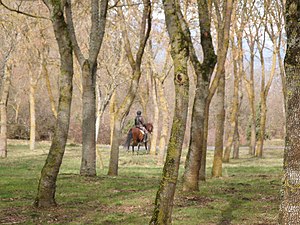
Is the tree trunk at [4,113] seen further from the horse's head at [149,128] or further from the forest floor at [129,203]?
the forest floor at [129,203]

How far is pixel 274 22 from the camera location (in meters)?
27.9

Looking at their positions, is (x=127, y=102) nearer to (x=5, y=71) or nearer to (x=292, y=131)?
(x=292, y=131)

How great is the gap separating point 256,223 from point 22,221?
4.14 m

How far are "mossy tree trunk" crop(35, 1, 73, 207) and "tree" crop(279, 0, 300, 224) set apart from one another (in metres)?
4.97

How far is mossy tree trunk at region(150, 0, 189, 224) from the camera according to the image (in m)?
6.67

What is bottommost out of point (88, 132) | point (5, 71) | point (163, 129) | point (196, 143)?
point (196, 143)

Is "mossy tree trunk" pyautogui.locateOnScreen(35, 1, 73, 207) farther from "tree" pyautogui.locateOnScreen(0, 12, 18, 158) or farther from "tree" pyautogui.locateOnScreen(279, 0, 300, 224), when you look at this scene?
"tree" pyautogui.locateOnScreen(0, 12, 18, 158)

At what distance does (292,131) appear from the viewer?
540cm

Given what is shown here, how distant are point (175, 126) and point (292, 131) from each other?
197 cm

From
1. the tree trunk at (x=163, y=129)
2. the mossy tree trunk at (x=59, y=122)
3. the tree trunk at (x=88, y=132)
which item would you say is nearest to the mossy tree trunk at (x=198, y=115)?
the mossy tree trunk at (x=59, y=122)

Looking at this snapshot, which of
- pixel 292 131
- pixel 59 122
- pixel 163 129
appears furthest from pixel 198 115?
pixel 163 129

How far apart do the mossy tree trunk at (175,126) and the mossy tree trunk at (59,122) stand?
2931 millimetres

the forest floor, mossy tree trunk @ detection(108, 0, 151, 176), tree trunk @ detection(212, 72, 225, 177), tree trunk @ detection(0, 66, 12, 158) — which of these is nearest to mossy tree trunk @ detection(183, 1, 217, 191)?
the forest floor

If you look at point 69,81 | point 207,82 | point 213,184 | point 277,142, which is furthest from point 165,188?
point 277,142
